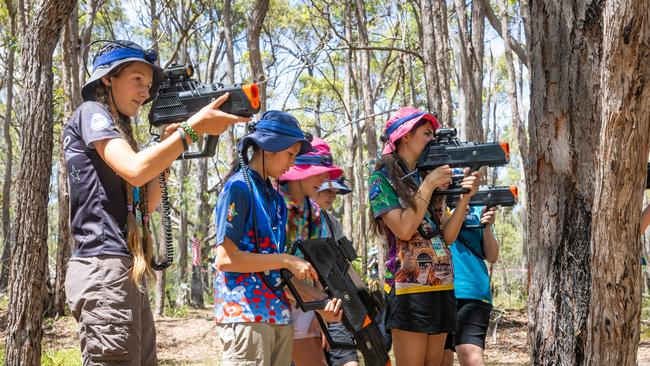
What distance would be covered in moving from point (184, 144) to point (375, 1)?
16.5 m

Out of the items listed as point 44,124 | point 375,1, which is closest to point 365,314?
point 44,124

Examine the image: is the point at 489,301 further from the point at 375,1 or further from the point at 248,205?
the point at 375,1

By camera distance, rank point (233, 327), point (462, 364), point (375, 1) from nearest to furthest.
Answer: point (233, 327)
point (462, 364)
point (375, 1)

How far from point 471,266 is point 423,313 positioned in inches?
30.9

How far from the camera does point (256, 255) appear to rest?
2689 millimetres

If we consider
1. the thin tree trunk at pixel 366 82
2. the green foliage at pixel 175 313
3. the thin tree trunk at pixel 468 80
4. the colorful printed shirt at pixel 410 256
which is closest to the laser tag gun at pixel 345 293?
the colorful printed shirt at pixel 410 256

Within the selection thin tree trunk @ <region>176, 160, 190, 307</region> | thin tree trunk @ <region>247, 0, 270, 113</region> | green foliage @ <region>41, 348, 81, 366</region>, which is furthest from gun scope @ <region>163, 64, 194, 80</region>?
thin tree trunk @ <region>176, 160, 190, 307</region>

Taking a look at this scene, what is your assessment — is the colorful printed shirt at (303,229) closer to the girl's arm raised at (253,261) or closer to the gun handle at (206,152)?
the girl's arm raised at (253,261)

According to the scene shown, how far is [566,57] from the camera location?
2.79m

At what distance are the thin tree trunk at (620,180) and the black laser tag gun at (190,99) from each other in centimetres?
120

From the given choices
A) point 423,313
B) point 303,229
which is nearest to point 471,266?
point 423,313

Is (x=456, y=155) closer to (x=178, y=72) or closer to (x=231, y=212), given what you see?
(x=231, y=212)

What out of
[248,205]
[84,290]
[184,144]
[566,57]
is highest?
[566,57]

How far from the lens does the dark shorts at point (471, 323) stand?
387 centimetres
